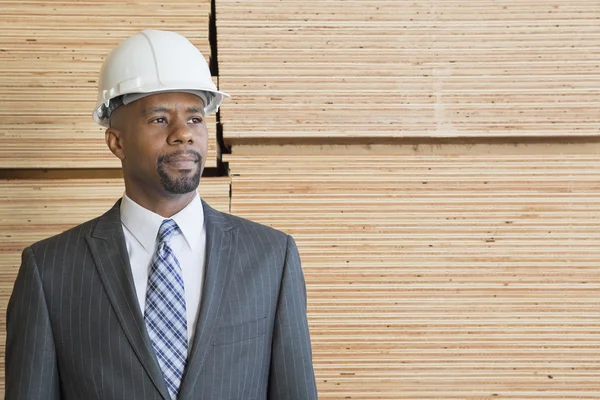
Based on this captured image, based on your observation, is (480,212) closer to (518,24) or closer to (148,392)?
(518,24)

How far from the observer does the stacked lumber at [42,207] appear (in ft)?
6.23

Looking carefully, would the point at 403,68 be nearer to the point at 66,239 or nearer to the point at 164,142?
the point at 164,142

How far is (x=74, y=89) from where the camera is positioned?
1.90 m

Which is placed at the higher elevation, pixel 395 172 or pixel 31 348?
pixel 395 172

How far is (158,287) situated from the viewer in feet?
4.66

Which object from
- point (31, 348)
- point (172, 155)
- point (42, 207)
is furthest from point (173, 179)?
point (42, 207)

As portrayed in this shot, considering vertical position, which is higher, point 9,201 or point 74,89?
point 74,89

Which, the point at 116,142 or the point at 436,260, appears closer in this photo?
the point at 116,142

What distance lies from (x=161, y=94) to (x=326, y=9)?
622 millimetres

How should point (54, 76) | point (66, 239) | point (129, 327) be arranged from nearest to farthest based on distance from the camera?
point (129, 327), point (66, 239), point (54, 76)

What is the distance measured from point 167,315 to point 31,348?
24 cm

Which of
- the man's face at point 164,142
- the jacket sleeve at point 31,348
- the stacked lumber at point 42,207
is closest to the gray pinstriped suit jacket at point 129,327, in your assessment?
the jacket sleeve at point 31,348

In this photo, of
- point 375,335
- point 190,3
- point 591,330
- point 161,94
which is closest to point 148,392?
point 161,94

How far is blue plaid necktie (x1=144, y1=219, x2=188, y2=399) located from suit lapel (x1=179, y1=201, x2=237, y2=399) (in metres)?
0.02
